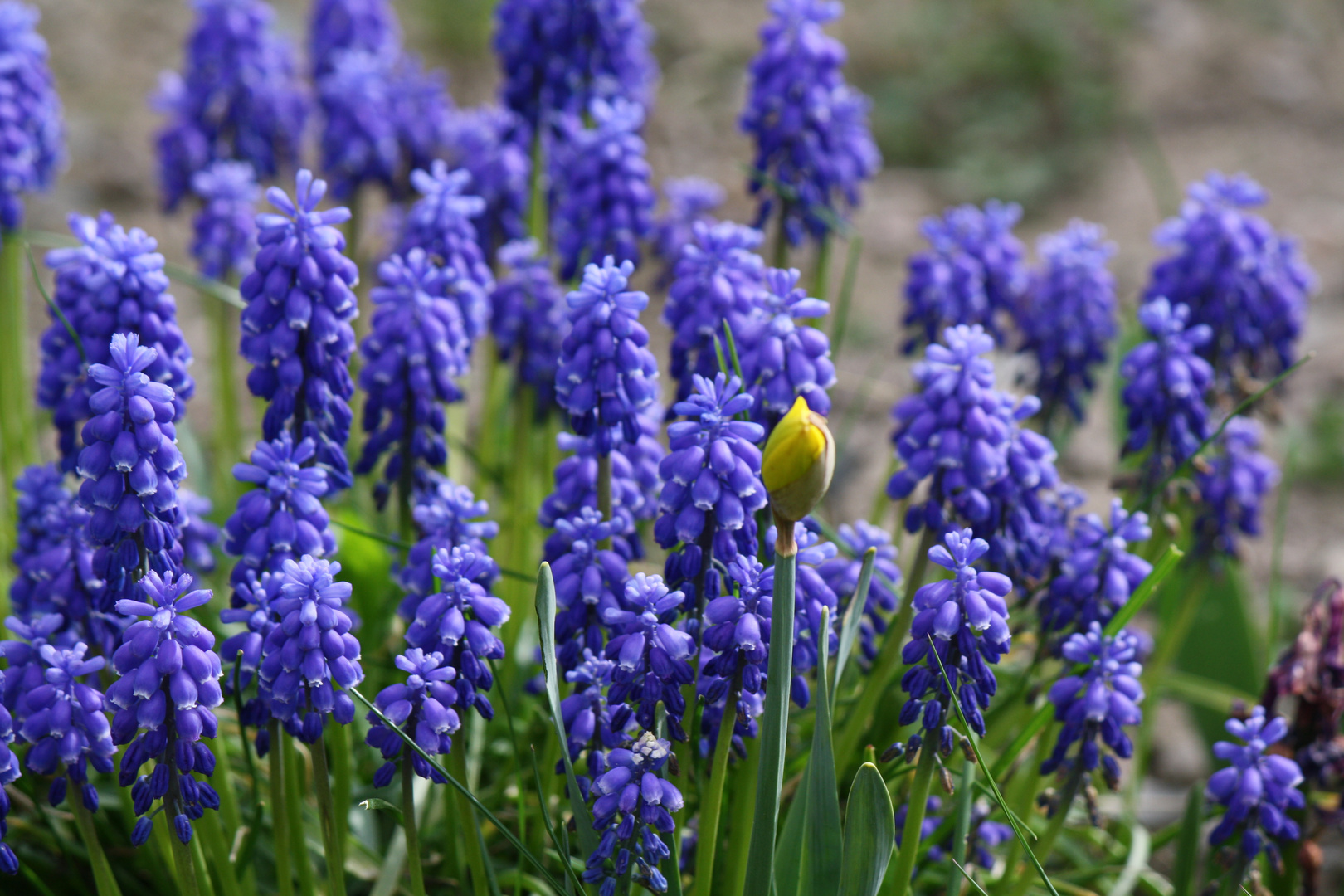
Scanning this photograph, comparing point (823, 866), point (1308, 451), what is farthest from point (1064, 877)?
point (1308, 451)

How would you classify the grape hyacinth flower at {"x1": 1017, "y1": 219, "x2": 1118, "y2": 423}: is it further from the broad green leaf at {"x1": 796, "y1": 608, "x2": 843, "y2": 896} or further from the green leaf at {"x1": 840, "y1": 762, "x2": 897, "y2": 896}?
the green leaf at {"x1": 840, "y1": 762, "x2": 897, "y2": 896}

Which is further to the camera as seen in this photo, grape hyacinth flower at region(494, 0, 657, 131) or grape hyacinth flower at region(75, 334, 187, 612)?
grape hyacinth flower at region(494, 0, 657, 131)

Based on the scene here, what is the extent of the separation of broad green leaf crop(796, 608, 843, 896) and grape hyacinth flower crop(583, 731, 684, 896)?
29 cm

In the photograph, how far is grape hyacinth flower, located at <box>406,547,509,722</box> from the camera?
2721 millimetres

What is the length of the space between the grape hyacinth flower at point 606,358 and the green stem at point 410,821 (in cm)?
89

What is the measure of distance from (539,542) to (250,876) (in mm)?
1835

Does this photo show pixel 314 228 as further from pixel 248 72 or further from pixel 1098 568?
pixel 248 72

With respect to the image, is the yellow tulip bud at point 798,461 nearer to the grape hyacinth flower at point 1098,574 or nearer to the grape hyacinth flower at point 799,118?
the grape hyacinth flower at point 1098,574

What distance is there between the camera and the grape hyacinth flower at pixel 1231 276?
4414mm

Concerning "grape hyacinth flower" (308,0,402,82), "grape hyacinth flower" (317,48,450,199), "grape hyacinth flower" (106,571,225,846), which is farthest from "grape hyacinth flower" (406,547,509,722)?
"grape hyacinth flower" (308,0,402,82)

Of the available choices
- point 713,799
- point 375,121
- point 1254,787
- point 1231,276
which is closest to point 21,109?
point 375,121

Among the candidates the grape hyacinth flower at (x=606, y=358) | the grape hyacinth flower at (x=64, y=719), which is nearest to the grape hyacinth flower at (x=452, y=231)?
the grape hyacinth flower at (x=606, y=358)

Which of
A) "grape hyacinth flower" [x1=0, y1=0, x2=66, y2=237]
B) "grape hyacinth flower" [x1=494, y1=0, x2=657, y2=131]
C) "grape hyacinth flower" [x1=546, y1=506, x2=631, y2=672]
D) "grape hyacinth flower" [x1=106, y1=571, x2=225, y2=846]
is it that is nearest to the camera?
"grape hyacinth flower" [x1=106, y1=571, x2=225, y2=846]

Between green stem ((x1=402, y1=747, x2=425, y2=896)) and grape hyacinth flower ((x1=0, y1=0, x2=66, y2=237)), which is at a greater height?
grape hyacinth flower ((x1=0, y1=0, x2=66, y2=237))
